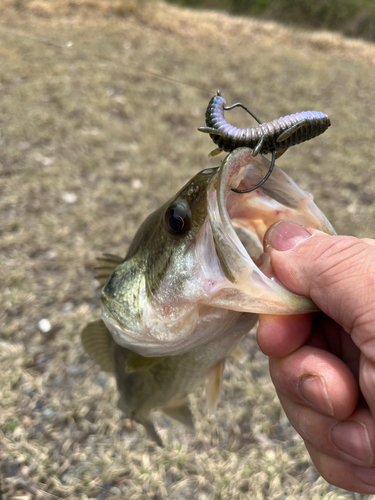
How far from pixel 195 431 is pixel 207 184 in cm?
148

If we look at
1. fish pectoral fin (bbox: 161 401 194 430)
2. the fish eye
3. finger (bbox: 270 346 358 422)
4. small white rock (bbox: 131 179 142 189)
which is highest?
the fish eye

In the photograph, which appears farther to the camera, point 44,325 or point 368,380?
point 44,325

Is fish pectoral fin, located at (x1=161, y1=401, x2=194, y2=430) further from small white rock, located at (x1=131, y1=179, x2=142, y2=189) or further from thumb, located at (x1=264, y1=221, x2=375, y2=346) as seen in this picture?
small white rock, located at (x1=131, y1=179, x2=142, y2=189)

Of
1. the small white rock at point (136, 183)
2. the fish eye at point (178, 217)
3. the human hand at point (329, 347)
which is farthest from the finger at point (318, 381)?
the small white rock at point (136, 183)

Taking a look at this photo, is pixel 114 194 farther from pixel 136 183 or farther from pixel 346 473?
pixel 346 473

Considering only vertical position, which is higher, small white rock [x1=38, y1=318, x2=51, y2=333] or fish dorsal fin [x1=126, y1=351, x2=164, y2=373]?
fish dorsal fin [x1=126, y1=351, x2=164, y2=373]

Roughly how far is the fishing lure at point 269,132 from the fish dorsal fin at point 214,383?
2.09 ft

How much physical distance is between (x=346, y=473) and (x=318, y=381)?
310 mm

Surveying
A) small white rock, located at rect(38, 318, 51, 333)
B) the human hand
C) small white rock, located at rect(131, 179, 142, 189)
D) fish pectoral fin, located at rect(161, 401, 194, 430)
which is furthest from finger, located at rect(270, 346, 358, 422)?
small white rock, located at rect(131, 179, 142, 189)

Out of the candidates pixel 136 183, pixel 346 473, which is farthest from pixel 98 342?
pixel 136 183

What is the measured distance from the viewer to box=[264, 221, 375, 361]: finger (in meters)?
0.68

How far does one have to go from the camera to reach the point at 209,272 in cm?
74

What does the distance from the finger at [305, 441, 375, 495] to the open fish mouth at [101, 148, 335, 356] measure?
0.40m

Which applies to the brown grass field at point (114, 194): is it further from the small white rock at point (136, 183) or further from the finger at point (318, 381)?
the finger at point (318, 381)
